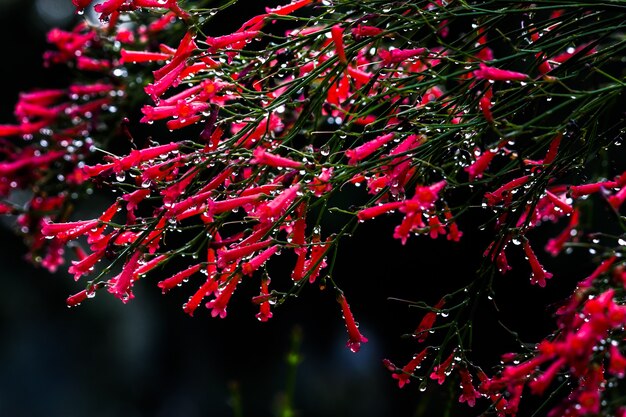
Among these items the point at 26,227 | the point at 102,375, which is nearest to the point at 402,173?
the point at 26,227

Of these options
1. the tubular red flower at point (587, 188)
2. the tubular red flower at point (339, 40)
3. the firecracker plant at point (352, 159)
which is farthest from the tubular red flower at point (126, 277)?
the tubular red flower at point (587, 188)

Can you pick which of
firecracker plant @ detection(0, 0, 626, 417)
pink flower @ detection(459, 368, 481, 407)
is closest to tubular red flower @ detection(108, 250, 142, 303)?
firecracker plant @ detection(0, 0, 626, 417)

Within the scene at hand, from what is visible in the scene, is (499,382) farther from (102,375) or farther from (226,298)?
(102,375)

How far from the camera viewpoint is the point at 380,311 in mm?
5441

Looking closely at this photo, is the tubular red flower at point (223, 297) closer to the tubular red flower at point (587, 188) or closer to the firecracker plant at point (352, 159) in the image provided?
the firecracker plant at point (352, 159)

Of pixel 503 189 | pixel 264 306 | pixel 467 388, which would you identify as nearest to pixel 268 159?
pixel 264 306

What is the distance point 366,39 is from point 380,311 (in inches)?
145

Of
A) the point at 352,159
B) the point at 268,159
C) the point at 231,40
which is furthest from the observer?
the point at 231,40

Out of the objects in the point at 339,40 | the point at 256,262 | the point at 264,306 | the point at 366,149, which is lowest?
the point at 264,306

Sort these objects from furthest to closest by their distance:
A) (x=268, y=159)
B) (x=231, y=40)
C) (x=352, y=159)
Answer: (x=231, y=40) < (x=352, y=159) < (x=268, y=159)

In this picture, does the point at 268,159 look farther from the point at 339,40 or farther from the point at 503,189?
the point at 503,189

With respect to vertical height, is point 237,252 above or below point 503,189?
above

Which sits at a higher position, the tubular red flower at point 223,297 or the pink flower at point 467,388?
the tubular red flower at point 223,297

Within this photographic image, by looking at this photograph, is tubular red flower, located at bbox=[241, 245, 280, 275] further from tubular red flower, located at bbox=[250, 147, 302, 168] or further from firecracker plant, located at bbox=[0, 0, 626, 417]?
tubular red flower, located at bbox=[250, 147, 302, 168]
